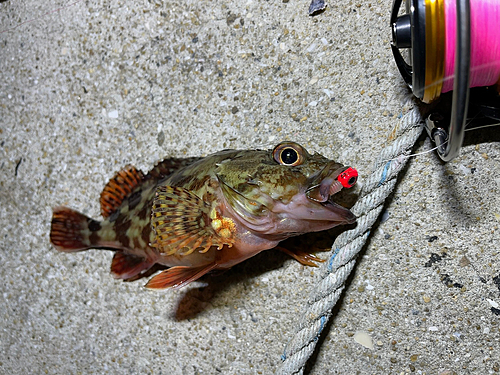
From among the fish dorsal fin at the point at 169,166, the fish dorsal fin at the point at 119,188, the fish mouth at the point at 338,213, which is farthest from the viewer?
the fish dorsal fin at the point at 119,188

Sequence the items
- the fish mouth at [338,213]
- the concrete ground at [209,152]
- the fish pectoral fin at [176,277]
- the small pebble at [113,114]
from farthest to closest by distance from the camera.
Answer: the small pebble at [113,114]
the concrete ground at [209,152]
the fish pectoral fin at [176,277]
the fish mouth at [338,213]

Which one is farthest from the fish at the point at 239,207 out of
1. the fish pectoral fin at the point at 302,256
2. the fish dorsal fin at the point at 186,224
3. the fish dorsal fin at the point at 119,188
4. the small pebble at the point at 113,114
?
the small pebble at the point at 113,114

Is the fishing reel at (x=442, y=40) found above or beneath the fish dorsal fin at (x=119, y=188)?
above

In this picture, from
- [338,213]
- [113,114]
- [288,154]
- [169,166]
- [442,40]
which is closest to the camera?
[442,40]

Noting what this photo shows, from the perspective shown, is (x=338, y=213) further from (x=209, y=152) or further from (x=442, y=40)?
(x=209, y=152)

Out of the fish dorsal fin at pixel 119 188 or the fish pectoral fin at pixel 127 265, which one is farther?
the fish dorsal fin at pixel 119 188

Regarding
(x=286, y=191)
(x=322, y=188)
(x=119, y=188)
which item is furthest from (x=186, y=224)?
(x=119, y=188)

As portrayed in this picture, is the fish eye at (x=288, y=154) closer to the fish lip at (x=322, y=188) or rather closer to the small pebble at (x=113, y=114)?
the fish lip at (x=322, y=188)
